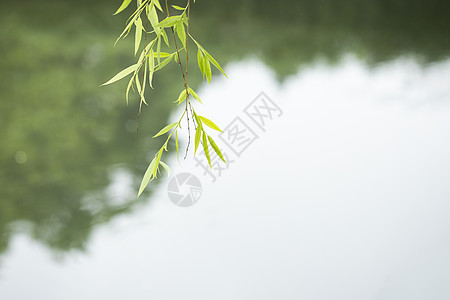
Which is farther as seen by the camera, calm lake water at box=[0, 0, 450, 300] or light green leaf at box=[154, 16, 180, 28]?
calm lake water at box=[0, 0, 450, 300]

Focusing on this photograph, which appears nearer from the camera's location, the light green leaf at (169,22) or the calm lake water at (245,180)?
the light green leaf at (169,22)

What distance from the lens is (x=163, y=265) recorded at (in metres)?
1.64

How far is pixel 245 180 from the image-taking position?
2.09 metres

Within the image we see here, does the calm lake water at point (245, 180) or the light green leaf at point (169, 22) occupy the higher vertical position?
the calm lake water at point (245, 180)

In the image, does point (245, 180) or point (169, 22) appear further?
point (245, 180)

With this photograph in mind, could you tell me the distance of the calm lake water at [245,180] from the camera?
158 centimetres

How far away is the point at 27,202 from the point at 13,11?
3015 mm

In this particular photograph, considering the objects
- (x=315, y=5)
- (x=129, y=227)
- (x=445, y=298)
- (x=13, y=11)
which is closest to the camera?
(x=445, y=298)

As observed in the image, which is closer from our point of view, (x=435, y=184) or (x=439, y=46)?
(x=435, y=184)

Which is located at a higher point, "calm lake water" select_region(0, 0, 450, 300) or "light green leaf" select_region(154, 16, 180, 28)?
"calm lake water" select_region(0, 0, 450, 300)

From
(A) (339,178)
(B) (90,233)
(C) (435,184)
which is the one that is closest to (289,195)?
(A) (339,178)

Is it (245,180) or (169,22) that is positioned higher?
(245,180)

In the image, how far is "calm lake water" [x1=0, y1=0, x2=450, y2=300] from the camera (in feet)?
5.18

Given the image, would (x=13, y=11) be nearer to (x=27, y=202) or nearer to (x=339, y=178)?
(x=27, y=202)
